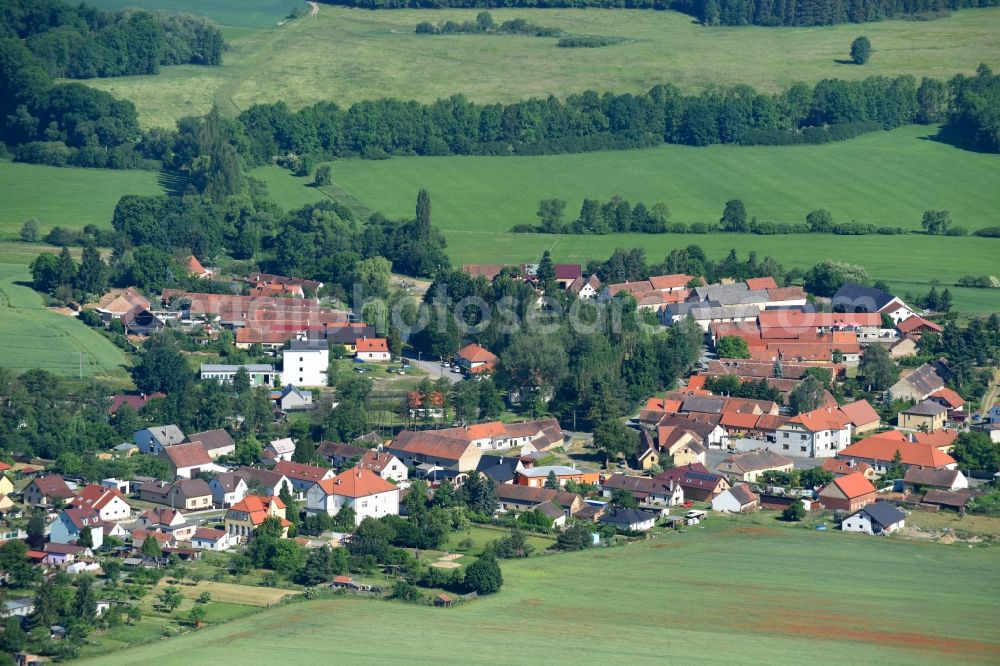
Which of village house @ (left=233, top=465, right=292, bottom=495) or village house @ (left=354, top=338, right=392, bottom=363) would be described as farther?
village house @ (left=354, top=338, right=392, bottom=363)

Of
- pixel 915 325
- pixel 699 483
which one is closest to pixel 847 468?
pixel 699 483

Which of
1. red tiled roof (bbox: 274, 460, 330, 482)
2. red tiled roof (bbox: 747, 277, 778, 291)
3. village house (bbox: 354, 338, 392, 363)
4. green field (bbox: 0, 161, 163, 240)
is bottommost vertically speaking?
red tiled roof (bbox: 274, 460, 330, 482)

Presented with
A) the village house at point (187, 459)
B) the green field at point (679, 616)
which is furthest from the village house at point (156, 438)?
the green field at point (679, 616)

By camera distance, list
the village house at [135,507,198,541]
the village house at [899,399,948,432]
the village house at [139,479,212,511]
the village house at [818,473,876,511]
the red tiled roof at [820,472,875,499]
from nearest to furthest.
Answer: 1. the village house at [135,507,198,541]
2. the village house at [818,473,876,511]
3. the red tiled roof at [820,472,875,499]
4. the village house at [139,479,212,511]
5. the village house at [899,399,948,432]

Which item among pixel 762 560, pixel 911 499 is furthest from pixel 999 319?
pixel 762 560

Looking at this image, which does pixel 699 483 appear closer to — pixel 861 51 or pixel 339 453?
pixel 339 453

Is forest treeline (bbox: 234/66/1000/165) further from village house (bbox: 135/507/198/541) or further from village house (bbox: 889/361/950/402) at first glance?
village house (bbox: 135/507/198/541)

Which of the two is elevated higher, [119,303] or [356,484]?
[119,303]

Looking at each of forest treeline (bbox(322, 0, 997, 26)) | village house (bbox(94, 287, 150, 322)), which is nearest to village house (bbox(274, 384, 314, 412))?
village house (bbox(94, 287, 150, 322))
